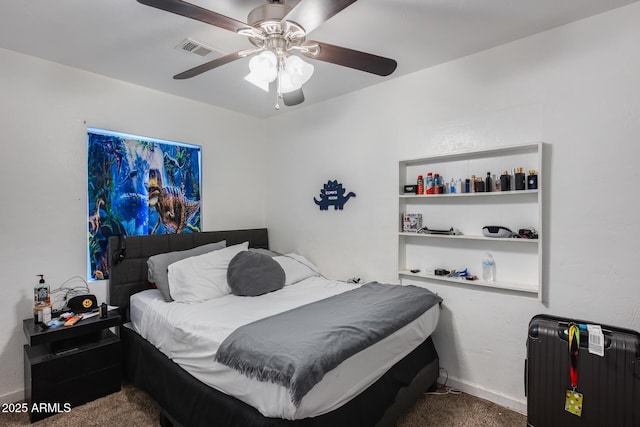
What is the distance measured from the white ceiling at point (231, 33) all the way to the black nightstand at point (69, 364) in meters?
1.96

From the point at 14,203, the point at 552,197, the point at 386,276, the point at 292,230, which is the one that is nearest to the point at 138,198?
the point at 14,203

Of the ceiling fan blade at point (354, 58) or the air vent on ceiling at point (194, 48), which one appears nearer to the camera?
the ceiling fan blade at point (354, 58)

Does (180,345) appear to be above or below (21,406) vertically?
above

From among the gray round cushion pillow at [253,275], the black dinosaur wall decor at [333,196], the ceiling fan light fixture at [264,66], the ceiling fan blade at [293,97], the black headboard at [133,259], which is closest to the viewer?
the ceiling fan light fixture at [264,66]

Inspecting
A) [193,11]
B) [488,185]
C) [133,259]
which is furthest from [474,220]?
[133,259]

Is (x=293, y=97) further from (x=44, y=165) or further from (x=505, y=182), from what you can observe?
(x=44, y=165)

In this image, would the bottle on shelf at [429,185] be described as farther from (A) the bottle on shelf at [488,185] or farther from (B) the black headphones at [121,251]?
(B) the black headphones at [121,251]

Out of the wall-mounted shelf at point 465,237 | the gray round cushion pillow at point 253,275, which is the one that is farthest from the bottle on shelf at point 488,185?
the gray round cushion pillow at point 253,275

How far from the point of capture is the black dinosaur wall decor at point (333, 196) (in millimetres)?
3341

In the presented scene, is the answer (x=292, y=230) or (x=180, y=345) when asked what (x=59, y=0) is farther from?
(x=292, y=230)

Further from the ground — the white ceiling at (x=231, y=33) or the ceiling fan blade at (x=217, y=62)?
the white ceiling at (x=231, y=33)

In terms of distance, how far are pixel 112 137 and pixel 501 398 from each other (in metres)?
3.75

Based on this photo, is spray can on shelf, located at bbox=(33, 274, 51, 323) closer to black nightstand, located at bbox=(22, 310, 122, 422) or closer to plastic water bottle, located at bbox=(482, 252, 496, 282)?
black nightstand, located at bbox=(22, 310, 122, 422)

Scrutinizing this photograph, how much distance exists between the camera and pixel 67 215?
8.77 feet
